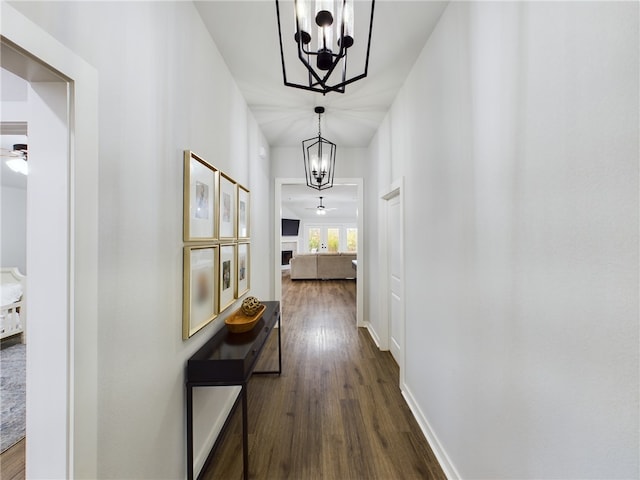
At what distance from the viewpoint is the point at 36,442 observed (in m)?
0.75

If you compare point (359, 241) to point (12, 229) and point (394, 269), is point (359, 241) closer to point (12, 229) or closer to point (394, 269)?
point (394, 269)

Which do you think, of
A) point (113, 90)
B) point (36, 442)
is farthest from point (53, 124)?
point (36, 442)

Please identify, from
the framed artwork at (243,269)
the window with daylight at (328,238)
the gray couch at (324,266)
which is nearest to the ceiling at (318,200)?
the window with daylight at (328,238)

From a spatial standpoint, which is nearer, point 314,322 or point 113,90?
point 113,90

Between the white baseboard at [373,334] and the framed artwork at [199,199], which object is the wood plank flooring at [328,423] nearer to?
the white baseboard at [373,334]

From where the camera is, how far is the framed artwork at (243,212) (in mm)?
2328

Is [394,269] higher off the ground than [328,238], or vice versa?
[328,238]

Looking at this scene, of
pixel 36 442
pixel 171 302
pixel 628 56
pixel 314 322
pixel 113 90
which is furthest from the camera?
pixel 314 322

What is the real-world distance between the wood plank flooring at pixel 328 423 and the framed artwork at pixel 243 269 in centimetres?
93

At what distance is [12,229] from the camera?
3.41 metres

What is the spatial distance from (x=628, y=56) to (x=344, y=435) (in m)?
2.26

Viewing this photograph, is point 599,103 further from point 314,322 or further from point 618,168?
point 314,322

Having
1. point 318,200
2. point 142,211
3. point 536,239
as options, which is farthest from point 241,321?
point 318,200

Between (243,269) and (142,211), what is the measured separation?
1386mm
